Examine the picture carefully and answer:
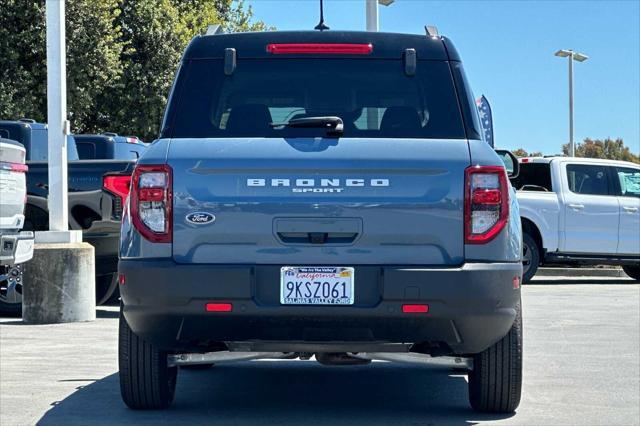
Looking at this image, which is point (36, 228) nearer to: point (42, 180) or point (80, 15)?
point (42, 180)

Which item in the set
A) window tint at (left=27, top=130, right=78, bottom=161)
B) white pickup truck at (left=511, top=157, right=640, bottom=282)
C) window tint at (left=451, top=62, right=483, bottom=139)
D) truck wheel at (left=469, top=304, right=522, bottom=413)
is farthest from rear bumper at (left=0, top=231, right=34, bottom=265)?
white pickup truck at (left=511, top=157, right=640, bottom=282)

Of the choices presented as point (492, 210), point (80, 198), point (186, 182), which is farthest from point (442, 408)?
point (80, 198)

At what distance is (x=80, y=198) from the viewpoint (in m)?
13.0

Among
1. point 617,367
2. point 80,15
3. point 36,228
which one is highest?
point 80,15

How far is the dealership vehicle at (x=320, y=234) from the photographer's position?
19.5ft

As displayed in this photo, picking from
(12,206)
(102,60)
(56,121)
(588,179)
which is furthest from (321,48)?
(102,60)

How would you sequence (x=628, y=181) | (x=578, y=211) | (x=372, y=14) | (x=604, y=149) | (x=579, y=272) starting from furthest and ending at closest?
1. (x=604, y=149)
2. (x=579, y=272)
3. (x=628, y=181)
4. (x=578, y=211)
5. (x=372, y=14)

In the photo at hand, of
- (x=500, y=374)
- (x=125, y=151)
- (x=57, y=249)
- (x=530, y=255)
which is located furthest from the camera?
(x=530, y=255)

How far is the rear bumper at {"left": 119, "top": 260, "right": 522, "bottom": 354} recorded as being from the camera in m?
5.91

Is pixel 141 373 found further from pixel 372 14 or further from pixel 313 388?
pixel 372 14

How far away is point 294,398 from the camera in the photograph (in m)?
7.66

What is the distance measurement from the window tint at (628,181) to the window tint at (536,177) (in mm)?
1219

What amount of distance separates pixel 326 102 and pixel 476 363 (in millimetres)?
1628

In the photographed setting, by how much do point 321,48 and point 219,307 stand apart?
1.49 meters
